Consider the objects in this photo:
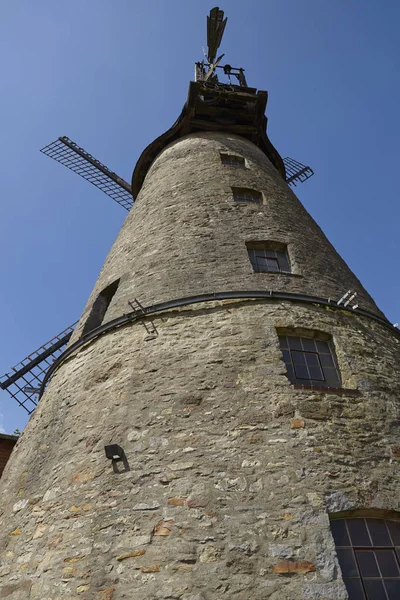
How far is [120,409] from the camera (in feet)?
19.6

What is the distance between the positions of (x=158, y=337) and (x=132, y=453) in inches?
76.9

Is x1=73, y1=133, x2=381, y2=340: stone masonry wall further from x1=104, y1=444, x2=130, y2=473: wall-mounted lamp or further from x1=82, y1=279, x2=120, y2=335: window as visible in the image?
x1=104, y1=444, x2=130, y2=473: wall-mounted lamp

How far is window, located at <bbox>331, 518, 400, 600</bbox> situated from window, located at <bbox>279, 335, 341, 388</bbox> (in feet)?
6.39

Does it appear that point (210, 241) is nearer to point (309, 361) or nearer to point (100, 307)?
point (100, 307)

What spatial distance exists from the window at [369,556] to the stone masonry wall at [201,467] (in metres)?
0.22

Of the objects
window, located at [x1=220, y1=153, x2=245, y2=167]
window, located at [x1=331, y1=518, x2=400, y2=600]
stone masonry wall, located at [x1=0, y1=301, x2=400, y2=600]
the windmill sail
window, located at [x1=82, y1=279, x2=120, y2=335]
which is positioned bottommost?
window, located at [x1=331, y1=518, x2=400, y2=600]

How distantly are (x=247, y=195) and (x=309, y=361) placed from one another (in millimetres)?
5506

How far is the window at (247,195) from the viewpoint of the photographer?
35.5 feet

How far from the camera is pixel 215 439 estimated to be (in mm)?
5250

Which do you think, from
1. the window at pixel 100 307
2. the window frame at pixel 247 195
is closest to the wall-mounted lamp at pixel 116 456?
the window at pixel 100 307

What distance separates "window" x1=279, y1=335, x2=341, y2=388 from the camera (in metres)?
6.38

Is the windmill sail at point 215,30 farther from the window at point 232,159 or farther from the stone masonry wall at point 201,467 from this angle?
the stone masonry wall at point 201,467

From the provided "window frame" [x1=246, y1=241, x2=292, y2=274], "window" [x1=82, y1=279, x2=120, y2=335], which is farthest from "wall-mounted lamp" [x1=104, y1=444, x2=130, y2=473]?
"window frame" [x1=246, y1=241, x2=292, y2=274]

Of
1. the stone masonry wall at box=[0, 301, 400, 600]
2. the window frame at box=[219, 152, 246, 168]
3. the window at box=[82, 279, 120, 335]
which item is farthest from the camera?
the window frame at box=[219, 152, 246, 168]
